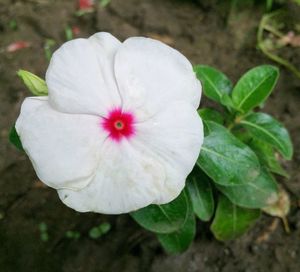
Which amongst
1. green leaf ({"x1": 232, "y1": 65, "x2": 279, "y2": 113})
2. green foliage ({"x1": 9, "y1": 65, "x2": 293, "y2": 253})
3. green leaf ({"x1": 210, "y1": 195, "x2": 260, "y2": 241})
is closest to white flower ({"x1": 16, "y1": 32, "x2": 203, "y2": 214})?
green foliage ({"x1": 9, "y1": 65, "x2": 293, "y2": 253})

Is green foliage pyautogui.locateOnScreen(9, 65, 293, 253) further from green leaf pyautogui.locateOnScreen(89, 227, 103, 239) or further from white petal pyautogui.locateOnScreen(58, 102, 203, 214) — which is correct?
white petal pyautogui.locateOnScreen(58, 102, 203, 214)

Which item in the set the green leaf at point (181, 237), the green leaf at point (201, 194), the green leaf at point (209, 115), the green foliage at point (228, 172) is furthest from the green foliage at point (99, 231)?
the green leaf at point (209, 115)

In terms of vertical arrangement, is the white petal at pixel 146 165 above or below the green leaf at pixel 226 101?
above

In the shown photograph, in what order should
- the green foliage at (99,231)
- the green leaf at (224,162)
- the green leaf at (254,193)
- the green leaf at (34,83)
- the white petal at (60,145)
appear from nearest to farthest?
the white petal at (60,145) < the green leaf at (34,83) < the green leaf at (224,162) < the green leaf at (254,193) < the green foliage at (99,231)

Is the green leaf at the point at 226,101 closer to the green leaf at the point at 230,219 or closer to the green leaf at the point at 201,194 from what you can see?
the green leaf at the point at 201,194

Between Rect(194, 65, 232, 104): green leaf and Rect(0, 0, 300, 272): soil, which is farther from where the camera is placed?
Rect(0, 0, 300, 272): soil

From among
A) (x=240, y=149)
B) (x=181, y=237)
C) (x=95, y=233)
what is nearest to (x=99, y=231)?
(x=95, y=233)
